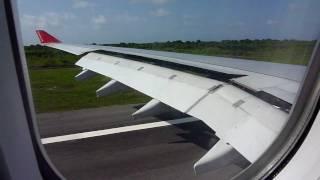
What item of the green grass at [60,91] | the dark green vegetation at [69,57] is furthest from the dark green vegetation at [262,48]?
the green grass at [60,91]

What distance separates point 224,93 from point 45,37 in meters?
0.80

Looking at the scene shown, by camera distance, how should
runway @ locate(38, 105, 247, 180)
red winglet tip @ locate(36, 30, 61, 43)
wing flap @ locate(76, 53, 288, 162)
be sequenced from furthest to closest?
runway @ locate(38, 105, 247, 180), wing flap @ locate(76, 53, 288, 162), red winglet tip @ locate(36, 30, 61, 43)

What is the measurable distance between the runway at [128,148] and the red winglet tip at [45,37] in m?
0.42

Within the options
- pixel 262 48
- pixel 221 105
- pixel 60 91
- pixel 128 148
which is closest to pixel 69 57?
pixel 60 91

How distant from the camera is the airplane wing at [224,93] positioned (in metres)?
1.46

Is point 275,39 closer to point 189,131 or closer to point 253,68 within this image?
point 253,68

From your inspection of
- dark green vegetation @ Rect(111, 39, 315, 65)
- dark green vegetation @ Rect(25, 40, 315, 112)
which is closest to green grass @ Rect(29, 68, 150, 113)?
dark green vegetation @ Rect(25, 40, 315, 112)

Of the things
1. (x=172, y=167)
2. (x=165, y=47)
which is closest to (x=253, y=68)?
(x=165, y=47)

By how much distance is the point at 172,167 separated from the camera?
2.24 meters

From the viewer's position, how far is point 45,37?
1468 millimetres

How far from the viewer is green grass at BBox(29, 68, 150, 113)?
1.39 metres

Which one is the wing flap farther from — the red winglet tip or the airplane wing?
the red winglet tip

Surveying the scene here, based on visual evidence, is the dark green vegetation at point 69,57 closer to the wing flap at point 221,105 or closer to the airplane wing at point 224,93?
the airplane wing at point 224,93

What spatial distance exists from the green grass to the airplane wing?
0.08m
